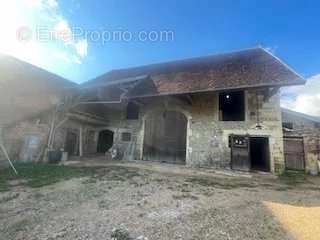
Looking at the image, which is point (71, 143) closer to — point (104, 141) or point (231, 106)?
point (104, 141)

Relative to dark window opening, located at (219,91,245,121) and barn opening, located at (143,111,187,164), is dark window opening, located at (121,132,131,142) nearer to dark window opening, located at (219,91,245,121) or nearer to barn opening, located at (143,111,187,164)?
barn opening, located at (143,111,187,164)

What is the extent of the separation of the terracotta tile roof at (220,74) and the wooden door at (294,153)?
3912mm

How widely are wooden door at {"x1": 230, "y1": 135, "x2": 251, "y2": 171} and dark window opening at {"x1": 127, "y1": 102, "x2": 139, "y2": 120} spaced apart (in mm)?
5211

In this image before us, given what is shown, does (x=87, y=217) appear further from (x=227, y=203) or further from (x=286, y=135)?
(x=286, y=135)

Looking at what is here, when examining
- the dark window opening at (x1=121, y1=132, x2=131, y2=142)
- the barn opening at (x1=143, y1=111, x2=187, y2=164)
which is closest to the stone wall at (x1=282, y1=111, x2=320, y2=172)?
the barn opening at (x1=143, y1=111, x2=187, y2=164)

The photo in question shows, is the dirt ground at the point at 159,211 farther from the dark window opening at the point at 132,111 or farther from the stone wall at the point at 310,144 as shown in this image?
the dark window opening at the point at 132,111

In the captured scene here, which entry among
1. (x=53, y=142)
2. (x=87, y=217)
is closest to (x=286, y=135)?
(x=87, y=217)

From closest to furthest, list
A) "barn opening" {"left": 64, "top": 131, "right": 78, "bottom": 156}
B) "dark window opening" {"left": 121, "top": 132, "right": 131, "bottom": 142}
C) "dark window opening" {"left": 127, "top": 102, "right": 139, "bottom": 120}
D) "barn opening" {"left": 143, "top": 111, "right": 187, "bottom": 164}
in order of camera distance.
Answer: "barn opening" {"left": 143, "top": 111, "right": 187, "bottom": 164} < "barn opening" {"left": 64, "top": 131, "right": 78, "bottom": 156} < "dark window opening" {"left": 121, "top": 132, "right": 131, "bottom": 142} < "dark window opening" {"left": 127, "top": 102, "right": 139, "bottom": 120}

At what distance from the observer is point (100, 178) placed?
5.34 metres

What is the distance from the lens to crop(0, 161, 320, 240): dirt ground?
2443 millimetres

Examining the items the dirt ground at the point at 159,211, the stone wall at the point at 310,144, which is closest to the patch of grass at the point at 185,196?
the dirt ground at the point at 159,211

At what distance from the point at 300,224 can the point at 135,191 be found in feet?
10.3

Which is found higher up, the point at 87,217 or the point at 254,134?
the point at 254,134

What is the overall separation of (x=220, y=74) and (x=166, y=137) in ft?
13.4
